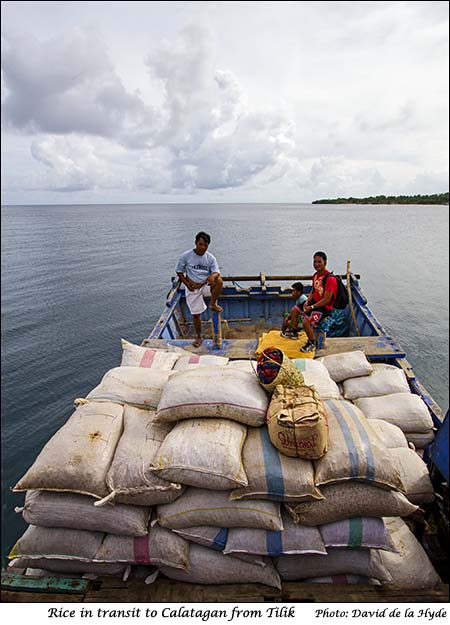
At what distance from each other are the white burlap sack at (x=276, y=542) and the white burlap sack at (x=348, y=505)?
9 cm

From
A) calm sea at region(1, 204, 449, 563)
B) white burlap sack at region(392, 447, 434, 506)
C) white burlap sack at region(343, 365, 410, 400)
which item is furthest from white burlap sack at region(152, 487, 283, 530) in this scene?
calm sea at region(1, 204, 449, 563)

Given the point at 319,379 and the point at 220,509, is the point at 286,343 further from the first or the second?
the point at 220,509

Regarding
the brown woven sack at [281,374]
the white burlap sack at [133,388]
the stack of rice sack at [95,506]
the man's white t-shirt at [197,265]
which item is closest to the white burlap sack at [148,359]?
the white burlap sack at [133,388]

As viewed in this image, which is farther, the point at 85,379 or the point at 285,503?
the point at 85,379

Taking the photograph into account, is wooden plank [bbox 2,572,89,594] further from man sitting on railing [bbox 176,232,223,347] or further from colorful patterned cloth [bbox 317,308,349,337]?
colorful patterned cloth [bbox 317,308,349,337]

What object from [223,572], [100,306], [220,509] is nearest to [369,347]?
[220,509]

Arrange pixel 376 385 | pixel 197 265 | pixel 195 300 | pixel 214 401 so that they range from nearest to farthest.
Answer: pixel 214 401, pixel 376 385, pixel 197 265, pixel 195 300

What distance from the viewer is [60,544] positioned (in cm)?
241

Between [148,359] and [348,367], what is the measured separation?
2.55 m

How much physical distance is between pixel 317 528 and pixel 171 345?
11.0 feet

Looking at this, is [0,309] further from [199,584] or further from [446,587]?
[446,587]

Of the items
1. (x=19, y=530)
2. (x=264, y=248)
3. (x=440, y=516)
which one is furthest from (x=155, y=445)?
(x=264, y=248)

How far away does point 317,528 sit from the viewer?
2402 millimetres

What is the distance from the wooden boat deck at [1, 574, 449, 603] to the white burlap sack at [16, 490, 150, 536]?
370mm
